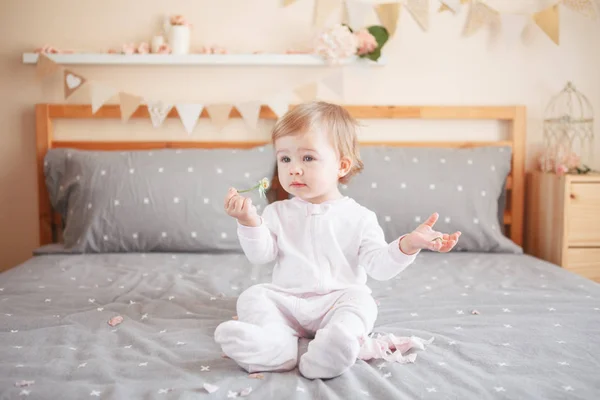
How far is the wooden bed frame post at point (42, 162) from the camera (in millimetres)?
2725

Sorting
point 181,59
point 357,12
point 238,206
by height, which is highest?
point 357,12

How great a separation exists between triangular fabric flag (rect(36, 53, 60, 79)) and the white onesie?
163 centimetres

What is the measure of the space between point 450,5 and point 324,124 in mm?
1536

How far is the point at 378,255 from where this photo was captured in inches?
55.2

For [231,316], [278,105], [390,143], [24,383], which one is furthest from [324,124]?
[390,143]

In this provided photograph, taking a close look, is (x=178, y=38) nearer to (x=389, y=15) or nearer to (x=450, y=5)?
(x=389, y=15)

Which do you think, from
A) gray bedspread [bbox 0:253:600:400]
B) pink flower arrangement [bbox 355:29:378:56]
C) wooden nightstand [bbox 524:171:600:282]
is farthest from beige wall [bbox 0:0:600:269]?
gray bedspread [bbox 0:253:600:400]

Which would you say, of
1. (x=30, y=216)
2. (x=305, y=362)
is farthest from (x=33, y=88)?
(x=305, y=362)

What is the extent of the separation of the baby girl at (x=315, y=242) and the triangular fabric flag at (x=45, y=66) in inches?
64.0

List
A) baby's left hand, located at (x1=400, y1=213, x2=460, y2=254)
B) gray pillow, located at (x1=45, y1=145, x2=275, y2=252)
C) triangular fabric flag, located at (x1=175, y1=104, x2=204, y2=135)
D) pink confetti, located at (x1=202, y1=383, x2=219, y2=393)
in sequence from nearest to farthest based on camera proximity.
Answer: pink confetti, located at (x1=202, y1=383, x2=219, y2=393) < baby's left hand, located at (x1=400, y1=213, x2=460, y2=254) < gray pillow, located at (x1=45, y1=145, x2=275, y2=252) < triangular fabric flag, located at (x1=175, y1=104, x2=204, y2=135)

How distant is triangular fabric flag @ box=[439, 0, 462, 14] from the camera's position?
268cm

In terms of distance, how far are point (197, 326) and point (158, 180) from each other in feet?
3.43

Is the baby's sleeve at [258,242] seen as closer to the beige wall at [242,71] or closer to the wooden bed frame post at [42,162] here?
the beige wall at [242,71]

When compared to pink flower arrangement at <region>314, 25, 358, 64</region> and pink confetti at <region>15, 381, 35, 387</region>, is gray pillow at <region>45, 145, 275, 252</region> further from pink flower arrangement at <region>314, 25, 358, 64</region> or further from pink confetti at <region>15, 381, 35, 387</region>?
pink confetti at <region>15, 381, 35, 387</region>
